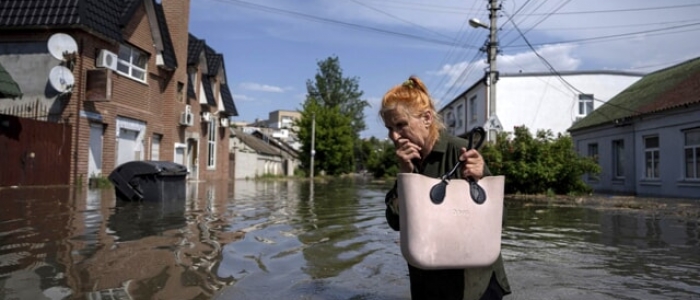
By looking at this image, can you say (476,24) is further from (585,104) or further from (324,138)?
(324,138)

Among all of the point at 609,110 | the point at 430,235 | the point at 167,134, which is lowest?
the point at 430,235

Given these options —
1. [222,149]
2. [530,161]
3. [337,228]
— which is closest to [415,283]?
[337,228]

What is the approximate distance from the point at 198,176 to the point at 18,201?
17324 millimetres

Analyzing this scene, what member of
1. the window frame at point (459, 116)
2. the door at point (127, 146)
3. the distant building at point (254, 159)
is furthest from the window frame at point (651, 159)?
the distant building at point (254, 159)

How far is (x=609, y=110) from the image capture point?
26.5m

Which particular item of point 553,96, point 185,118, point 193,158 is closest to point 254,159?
point 193,158

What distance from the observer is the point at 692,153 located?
1841 centimetres

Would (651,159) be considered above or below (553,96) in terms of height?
below

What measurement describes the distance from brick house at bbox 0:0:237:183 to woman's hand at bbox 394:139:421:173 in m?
16.6

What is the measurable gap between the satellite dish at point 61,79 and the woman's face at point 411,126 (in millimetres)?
16487

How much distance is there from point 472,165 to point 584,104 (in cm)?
3454

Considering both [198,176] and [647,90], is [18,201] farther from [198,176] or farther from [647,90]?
[647,90]

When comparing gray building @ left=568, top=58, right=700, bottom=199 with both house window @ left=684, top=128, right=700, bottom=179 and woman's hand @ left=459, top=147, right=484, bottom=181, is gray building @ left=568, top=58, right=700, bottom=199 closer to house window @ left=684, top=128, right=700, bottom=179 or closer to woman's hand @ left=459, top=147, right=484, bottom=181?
house window @ left=684, top=128, right=700, bottom=179

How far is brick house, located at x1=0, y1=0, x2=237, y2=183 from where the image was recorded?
16.8m
